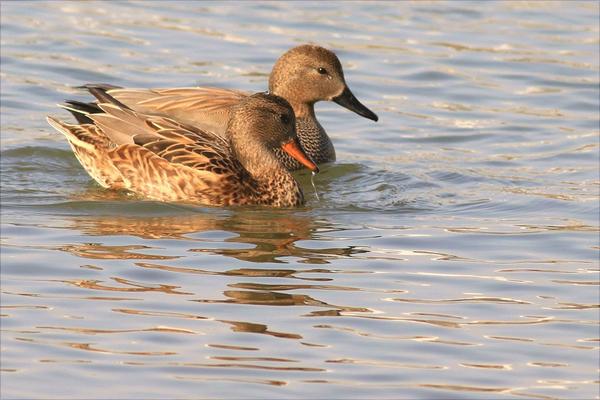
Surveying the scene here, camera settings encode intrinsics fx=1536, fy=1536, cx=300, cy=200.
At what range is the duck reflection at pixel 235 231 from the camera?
31.5 ft

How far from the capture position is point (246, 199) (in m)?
11.1

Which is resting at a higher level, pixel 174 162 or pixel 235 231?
pixel 174 162

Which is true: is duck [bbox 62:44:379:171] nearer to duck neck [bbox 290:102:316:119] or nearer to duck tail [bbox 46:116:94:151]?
duck neck [bbox 290:102:316:119]

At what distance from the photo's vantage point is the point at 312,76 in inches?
535

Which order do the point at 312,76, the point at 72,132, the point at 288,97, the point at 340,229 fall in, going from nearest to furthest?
1. the point at 340,229
2. the point at 72,132
3. the point at 312,76
4. the point at 288,97

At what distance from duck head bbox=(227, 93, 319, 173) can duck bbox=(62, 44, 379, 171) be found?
377 mm

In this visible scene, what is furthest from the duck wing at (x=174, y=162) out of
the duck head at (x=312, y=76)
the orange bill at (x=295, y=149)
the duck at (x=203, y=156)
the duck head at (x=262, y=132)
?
the duck head at (x=312, y=76)

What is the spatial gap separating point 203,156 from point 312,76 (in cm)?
266

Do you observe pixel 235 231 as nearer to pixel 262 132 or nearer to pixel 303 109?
pixel 262 132

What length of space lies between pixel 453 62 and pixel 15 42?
15.2 ft

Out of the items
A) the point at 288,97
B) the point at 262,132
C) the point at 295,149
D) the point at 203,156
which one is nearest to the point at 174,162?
the point at 203,156

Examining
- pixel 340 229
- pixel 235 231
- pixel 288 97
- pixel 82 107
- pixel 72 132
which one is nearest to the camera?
pixel 235 231

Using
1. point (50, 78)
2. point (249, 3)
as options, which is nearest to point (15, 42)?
point (50, 78)

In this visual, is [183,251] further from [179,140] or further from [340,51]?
[340,51]
